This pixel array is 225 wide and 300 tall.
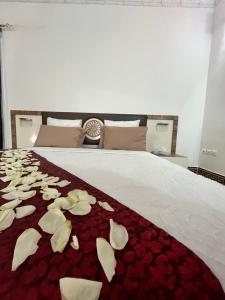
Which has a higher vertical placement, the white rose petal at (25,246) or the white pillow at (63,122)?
the white pillow at (63,122)

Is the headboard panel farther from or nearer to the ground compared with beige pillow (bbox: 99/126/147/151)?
farther from the ground

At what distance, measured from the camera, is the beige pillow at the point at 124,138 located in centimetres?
270

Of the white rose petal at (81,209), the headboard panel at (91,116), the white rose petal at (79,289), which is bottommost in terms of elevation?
the white rose petal at (79,289)

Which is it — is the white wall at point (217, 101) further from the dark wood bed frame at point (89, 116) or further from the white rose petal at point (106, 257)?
the white rose petal at point (106, 257)

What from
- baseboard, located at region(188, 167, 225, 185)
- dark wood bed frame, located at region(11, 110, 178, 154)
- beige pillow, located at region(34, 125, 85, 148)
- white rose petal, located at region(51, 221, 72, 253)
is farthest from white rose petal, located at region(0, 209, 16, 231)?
baseboard, located at region(188, 167, 225, 185)

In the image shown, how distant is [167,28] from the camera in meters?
3.10

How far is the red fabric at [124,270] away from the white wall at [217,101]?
2.64 meters

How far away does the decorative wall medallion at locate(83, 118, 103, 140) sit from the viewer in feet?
10.3

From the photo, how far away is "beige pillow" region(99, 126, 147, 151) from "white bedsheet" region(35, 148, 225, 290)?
93cm

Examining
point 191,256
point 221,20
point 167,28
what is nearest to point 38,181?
point 191,256

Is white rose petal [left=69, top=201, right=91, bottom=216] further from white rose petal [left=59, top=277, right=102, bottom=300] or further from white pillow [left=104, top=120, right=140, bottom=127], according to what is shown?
white pillow [left=104, top=120, right=140, bottom=127]

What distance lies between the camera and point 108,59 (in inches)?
125

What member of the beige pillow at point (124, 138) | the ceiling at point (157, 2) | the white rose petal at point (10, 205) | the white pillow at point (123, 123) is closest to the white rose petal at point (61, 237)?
the white rose petal at point (10, 205)

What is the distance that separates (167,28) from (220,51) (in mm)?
799
